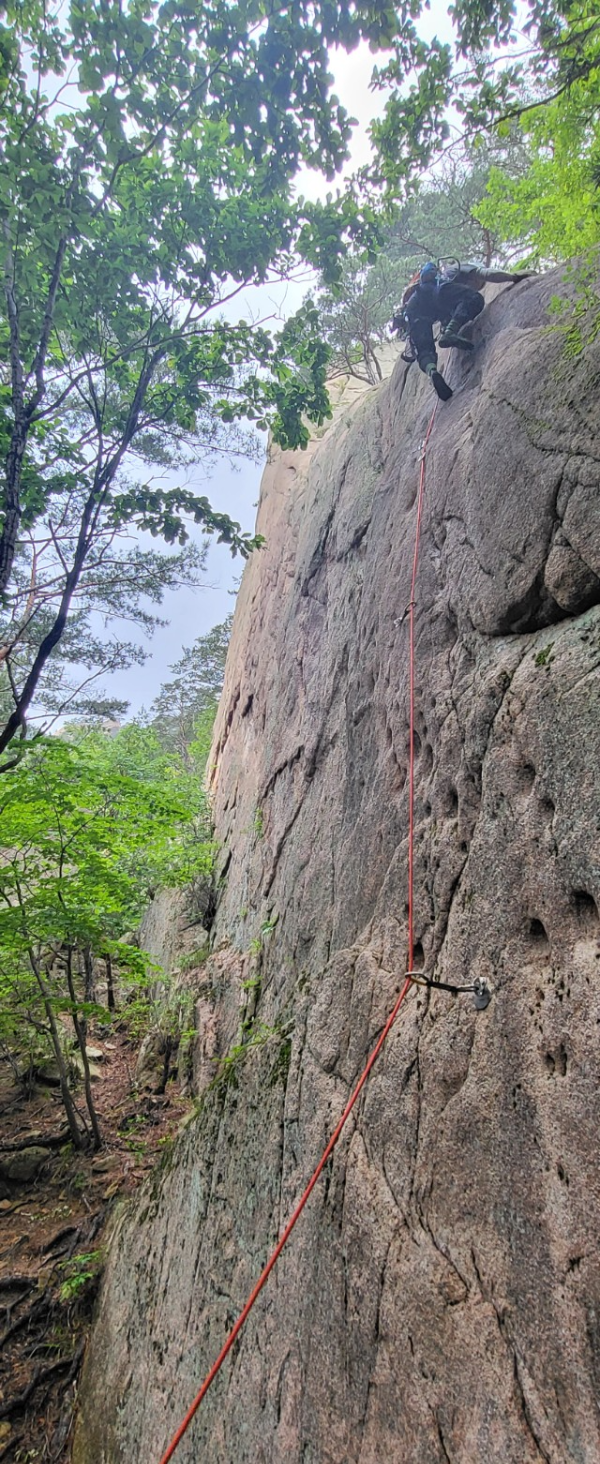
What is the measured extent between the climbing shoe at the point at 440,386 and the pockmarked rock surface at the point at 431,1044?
13 centimetres

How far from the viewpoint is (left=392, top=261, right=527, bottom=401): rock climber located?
5.60 m

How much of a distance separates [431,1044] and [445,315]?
21.5 ft

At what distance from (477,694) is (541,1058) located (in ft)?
7.10

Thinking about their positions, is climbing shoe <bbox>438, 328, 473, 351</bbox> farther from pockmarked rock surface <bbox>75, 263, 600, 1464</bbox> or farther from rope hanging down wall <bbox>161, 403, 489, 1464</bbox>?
rope hanging down wall <bbox>161, 403, 489, 1464</bbox>

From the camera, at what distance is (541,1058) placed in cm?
271

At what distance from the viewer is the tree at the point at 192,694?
27359 millimetres

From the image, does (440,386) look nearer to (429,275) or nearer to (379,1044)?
(429,275)

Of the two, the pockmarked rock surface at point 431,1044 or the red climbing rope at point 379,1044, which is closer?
the pockmarked rock surface at point 431,1044

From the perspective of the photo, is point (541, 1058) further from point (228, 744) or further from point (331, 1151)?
point (228, 744)

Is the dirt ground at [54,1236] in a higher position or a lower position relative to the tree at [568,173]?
lower

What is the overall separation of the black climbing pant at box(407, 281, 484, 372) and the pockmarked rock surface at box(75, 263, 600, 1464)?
0.29 meters

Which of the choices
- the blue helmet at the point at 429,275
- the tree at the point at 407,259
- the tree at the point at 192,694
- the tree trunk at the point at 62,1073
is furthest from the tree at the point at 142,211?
the tree at the point at 192,694

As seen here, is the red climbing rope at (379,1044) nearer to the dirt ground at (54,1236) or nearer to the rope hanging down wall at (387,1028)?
the rope hanging down wall at (387,1028)

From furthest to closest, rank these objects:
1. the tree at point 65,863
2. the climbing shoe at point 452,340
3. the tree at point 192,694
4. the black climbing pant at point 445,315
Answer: the tree at point 192,694
the tree at point 65,863
the black climbing pant at point 445,315
the climbing shoe at point 452,340
